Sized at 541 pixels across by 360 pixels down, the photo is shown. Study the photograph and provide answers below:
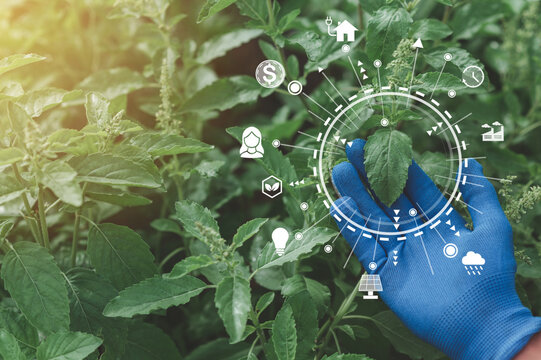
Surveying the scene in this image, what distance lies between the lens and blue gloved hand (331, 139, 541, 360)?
101cm

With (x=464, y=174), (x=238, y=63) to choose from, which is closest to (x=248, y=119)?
(x=238, y=63)

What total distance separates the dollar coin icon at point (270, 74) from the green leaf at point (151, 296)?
1.68ft

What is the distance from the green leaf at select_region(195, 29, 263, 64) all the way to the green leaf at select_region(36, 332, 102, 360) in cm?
80

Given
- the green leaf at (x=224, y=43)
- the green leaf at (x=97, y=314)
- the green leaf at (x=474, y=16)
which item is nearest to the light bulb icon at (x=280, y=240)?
the green leaf at (x=97, y=314)

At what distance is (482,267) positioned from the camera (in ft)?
3.35

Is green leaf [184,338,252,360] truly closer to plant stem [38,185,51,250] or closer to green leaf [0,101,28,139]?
plant stem [38,185,51,250]

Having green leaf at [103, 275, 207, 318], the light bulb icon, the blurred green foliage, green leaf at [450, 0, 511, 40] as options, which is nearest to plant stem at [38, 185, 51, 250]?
the blurred green foliage

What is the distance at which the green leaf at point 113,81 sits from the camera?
139 centimetres

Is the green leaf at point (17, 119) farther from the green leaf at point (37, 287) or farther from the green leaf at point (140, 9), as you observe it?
the green leaf at point (140, 9)

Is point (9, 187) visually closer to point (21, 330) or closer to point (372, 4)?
point (21, 330)

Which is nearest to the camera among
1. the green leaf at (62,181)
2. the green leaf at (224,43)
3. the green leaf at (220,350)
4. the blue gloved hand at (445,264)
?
the green leaf at (62,181)

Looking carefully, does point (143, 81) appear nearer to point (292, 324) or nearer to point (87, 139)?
point (87, 139)

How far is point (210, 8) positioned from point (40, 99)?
397 mm

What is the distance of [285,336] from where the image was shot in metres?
0.92
